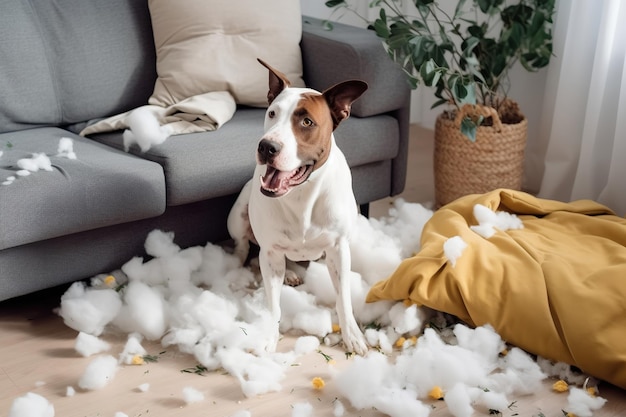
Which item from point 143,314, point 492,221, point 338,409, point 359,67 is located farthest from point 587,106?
point 143,314

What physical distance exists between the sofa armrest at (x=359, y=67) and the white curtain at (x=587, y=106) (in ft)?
2.56

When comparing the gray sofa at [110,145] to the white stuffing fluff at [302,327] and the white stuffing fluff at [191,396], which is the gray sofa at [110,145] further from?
the white stuffing fluff at [191,396]

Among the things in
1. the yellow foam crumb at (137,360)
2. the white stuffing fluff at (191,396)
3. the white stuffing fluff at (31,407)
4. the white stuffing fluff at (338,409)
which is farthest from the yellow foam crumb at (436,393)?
the white stuffing fluff at (31,407)

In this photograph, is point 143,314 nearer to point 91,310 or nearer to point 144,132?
point 91,310

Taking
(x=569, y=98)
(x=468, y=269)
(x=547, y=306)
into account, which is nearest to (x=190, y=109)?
(x=468, y=269)

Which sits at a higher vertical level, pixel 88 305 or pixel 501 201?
pixel 501 201

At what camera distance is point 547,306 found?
2117 millimetres

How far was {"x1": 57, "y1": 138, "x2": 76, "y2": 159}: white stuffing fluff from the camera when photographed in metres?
2.42

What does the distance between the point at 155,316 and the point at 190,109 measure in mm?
817

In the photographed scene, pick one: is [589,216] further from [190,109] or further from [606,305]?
[190,109]

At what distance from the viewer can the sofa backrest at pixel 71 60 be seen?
2768mm

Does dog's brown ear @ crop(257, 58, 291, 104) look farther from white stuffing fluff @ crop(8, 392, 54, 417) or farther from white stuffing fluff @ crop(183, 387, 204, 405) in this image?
white stuffing fluff @ crop(8, 392, 54, 417)

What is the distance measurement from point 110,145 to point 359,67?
972mm

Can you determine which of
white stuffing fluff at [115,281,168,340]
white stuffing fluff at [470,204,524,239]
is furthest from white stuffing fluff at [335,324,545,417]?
white stuffing fluff at [115,281,168,340]
